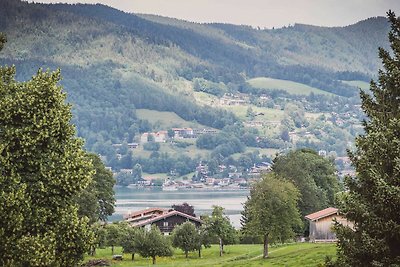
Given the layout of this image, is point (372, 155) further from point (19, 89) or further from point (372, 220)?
point (19, 89)

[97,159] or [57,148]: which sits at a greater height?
[97,159]

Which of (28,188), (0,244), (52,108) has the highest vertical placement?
(52,108)

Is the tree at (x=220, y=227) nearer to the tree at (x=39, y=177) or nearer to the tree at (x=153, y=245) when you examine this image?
the tree at (x=153, y=245)

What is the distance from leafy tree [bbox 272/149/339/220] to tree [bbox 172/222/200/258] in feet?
42.6

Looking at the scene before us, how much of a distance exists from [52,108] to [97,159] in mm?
58040

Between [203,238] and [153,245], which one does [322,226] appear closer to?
[203,238]

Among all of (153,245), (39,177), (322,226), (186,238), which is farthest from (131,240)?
(39,177)

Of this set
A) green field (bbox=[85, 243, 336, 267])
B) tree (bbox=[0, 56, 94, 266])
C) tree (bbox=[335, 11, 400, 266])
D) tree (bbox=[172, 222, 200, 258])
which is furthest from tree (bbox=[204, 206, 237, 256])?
tree (bbox=[0, 56, 94, 266])

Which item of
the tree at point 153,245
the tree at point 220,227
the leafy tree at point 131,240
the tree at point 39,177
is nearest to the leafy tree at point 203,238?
the tree at point 220,227

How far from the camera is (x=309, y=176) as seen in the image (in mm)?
88875

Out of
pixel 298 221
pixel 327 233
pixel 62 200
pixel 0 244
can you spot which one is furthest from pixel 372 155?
pixel 327 233

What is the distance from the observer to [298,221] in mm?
65500

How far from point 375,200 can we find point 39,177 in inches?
431

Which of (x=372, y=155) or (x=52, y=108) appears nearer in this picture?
(x=52, y=108)
